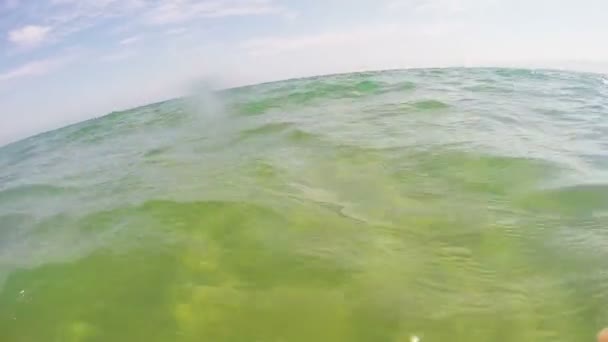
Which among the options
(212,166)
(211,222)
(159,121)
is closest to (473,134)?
(212,166)

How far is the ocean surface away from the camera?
2840 mm

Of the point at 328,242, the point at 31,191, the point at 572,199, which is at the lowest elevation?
the point at 572,199

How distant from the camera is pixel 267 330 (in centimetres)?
275

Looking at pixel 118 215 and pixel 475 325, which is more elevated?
pixel 118 215

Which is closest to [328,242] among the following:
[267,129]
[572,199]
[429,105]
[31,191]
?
[572,199]

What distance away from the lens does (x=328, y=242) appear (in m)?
3.80

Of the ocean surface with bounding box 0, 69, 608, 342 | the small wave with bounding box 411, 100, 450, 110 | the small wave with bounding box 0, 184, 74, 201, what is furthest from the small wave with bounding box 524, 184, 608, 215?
the small wave with bounding box 0, 184, 74, 201

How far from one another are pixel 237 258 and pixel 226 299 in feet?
1.84

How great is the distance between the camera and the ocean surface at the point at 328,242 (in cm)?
284

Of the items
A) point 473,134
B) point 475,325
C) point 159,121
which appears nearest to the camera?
point 475,325

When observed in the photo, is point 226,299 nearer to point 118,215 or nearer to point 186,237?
point 186,237

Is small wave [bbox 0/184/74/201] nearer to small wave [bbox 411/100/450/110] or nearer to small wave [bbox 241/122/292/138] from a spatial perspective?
small wave [bbox 241/122/292/138]

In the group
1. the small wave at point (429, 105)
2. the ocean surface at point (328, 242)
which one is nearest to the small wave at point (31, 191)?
the ocean surface at point (328, 242)

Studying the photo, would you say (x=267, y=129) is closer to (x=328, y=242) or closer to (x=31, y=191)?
(x=31, y=191)
